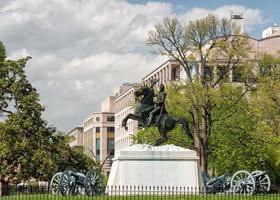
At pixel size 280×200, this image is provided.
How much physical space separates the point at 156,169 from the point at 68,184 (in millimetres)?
4007

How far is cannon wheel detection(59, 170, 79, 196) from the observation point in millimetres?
32219

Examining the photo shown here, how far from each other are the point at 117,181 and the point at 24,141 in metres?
20.6

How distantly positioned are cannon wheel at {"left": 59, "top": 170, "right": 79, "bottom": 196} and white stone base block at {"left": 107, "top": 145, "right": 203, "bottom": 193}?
5.23ft

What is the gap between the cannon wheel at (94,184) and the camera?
3150 cm

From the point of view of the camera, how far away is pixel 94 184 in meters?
32.0

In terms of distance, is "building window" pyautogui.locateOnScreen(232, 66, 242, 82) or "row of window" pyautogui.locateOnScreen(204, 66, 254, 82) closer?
"row of window" pyautogui.locateOnScreen(204, 66, 254, 82)

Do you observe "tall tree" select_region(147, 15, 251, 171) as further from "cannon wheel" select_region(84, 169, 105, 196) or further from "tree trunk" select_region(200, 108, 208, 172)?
"cannon wheel" select_region(84, 169, 105, 196)

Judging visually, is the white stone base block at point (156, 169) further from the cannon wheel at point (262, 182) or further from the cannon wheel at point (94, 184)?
the cannon wheel at point (262, 182)

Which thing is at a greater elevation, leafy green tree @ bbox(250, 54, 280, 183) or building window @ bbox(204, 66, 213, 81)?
building window @ bbox(204, 66, 213, 81)

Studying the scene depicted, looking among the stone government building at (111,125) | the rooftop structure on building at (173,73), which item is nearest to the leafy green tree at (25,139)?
the rooftop structure on building at (173,73)

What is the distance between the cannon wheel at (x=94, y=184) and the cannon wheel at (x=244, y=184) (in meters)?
6.01

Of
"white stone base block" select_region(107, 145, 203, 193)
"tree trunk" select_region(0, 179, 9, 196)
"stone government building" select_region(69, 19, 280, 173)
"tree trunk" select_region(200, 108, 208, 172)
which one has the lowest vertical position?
"tree trunk" select_region(0, 179, 9, 196)

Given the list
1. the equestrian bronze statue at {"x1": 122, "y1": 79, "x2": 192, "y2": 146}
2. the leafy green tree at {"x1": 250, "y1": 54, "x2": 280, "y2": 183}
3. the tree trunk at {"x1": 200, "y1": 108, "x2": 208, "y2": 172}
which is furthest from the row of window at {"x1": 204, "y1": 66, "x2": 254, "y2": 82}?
the equestrian bronze statue at {"x1": 122, "y1": 79, "x2": 192, "y2": 146}

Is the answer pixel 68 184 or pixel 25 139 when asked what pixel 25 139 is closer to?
pixel 25 139
